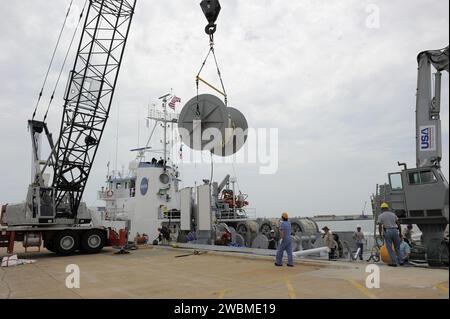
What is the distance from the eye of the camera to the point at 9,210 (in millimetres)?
16266

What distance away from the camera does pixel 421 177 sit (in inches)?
440

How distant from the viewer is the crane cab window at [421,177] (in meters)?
11.0

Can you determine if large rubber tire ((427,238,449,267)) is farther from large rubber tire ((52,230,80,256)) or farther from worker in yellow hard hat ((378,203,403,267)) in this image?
large rubber tire ((52,230,80,256))

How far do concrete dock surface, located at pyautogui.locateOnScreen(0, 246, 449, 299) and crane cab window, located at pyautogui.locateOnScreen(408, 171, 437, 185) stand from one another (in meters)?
3.13

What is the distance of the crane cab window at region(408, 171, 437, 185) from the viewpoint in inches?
431

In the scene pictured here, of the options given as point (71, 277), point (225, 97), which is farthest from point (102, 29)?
point (71, 277)

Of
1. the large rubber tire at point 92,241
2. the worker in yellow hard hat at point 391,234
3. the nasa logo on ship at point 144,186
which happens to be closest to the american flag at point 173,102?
the nasa logo on ship at point 144,186

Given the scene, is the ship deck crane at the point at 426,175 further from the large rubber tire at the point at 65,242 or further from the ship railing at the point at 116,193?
the ship railing at the point at 116,193

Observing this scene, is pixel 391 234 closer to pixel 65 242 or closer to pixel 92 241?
pixel 92 241

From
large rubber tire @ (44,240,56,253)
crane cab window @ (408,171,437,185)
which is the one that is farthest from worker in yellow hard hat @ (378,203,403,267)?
large rubber tire @ (44,240,56,253)

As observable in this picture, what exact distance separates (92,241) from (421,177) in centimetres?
1411

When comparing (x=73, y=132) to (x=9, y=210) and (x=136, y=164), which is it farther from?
(x=136, y=164)
